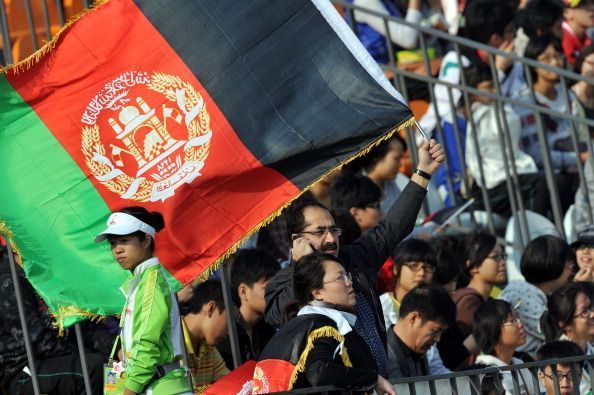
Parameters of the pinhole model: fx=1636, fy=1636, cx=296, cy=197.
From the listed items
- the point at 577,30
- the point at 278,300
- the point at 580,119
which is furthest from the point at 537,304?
the point at 577,30

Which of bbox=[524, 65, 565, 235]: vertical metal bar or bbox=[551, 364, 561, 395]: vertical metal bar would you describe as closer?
bbox=[551, 364, 561, 395]: vertical metal bar

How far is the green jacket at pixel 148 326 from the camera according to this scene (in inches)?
280

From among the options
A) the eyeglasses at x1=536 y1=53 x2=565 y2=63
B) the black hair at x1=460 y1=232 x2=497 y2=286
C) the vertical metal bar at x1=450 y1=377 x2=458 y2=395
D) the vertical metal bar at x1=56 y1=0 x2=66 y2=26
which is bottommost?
the black hair at x1=460 y1=232 x2=497 y2=286

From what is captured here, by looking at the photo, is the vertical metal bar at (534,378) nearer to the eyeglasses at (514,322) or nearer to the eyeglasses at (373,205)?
the eyeglasses at (514,322)

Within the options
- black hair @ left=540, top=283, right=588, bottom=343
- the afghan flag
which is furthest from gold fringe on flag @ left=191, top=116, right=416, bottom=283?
black hair @ left=540, top=283, right=588, bottom=343

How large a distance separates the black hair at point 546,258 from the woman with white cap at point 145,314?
3.42m

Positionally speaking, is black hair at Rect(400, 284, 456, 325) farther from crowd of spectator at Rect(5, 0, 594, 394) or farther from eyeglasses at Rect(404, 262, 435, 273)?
eyeglasses at Rect(404, 262, 435, 273)

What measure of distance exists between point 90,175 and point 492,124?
168 inches

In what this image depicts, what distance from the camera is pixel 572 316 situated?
923 centimetres

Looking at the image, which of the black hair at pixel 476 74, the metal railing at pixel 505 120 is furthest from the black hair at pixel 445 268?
the black hair at pixel 476 74

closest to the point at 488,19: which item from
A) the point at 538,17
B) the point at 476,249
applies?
the point at 538,17

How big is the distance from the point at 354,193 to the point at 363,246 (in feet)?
7.50

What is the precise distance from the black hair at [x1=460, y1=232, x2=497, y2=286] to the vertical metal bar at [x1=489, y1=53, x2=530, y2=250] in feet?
2.85

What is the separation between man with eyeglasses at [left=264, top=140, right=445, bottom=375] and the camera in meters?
7.25
